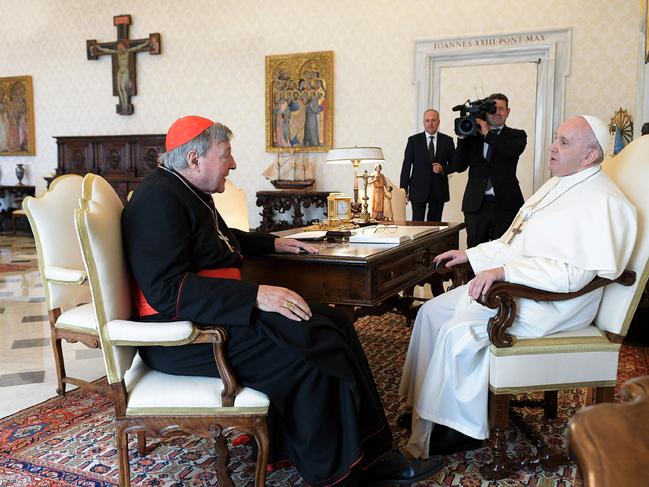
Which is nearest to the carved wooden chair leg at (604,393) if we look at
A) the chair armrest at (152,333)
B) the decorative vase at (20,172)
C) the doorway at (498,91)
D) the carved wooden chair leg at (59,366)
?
the chair armrest at (152,333)

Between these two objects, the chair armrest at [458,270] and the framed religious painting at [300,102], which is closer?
the chair armrest at [458,270]

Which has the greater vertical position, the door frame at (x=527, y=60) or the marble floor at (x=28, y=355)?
the door frame at (x=527, y=60)

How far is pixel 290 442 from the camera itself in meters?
2.15

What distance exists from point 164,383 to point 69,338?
52.9 inches

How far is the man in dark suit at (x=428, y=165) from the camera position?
742 cm

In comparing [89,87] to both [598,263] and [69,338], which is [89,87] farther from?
[598,263]

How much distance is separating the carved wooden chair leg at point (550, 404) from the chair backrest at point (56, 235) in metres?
2.50

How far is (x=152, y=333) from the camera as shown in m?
2.03

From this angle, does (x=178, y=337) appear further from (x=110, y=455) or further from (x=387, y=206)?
(x=387, y=206)

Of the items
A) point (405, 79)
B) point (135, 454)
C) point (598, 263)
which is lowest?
point (135, 454)

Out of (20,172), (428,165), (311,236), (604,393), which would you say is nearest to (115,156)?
(20,172)

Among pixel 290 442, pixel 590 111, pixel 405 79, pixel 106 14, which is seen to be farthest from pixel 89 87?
pixel 290 442

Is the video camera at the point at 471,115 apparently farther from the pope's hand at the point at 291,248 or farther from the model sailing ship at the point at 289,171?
the model sailing ship at the point at 289,171

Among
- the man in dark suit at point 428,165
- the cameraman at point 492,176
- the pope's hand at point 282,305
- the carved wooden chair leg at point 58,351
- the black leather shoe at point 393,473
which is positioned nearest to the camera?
the pope's hand at point 282,305
